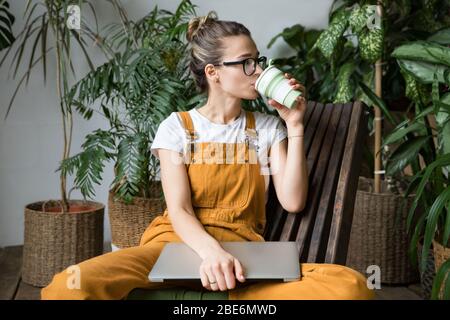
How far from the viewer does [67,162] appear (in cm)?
265

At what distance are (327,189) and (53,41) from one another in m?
1.86

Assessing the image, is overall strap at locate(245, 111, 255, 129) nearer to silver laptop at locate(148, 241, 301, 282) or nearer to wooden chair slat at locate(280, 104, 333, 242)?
wooden chair slat at locate(280, 104, 333, 242)

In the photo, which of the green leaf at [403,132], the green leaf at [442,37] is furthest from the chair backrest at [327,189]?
the green leaf at [442,37]

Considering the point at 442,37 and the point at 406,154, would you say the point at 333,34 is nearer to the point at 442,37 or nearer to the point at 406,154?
the point at 442,37

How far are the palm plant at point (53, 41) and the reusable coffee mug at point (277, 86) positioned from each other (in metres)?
1.43

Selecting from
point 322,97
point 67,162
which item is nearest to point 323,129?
point 67,162

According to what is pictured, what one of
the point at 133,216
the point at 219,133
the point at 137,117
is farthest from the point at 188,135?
the point at 133,216

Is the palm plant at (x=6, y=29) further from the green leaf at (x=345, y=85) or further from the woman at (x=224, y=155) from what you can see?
the green leaf at (x=345, y=85)

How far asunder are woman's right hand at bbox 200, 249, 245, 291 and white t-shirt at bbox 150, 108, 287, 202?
0.47 metres

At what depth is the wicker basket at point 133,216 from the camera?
2789 millimetres

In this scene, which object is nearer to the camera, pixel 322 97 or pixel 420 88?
pixel 420 88

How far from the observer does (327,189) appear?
187 cm

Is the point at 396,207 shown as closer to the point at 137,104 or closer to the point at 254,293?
the point at 137,104

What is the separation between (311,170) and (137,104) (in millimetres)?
947
